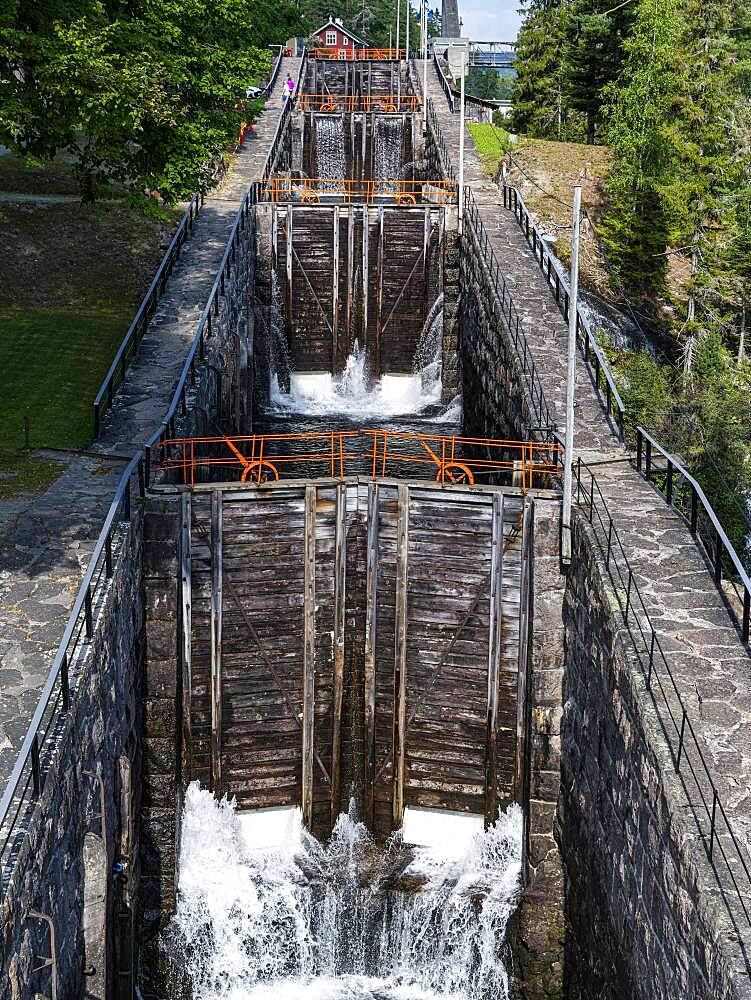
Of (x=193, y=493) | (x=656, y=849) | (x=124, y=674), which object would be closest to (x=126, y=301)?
(x=193, y=493)

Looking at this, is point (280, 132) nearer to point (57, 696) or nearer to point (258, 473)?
point (258, 473)

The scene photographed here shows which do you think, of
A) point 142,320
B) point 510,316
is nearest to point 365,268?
point 510,316

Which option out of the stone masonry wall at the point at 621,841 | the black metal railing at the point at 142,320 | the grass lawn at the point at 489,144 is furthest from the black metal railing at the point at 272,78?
the stone masonry wall at the point at 621,841

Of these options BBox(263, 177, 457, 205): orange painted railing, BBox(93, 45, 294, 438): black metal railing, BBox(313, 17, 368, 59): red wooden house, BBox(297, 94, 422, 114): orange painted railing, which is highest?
BBox(313, 17, 368, 59): red wooden house

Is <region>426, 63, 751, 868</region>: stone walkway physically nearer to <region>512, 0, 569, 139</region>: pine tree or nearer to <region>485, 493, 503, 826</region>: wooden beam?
<region>485, 493, 503, 826</region>: wooden beam

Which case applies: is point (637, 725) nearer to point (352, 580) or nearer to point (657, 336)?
point (352, 580)

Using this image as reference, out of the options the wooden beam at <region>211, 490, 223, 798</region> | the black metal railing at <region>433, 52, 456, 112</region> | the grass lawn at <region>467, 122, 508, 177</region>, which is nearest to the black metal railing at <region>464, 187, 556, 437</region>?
the grass lawn at <region>467, 122, 508, 177</region>

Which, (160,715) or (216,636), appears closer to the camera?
(160,715)

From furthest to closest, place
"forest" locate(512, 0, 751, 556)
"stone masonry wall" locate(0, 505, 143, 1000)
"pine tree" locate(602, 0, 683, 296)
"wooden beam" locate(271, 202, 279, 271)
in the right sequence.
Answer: "pine tree" locate(602, 0, 683, 296) → "wooden beam" locate(271, 202, 279, 271) → "forest" locate(512, 0, 751, 556) → "stone masonry wall" locate(0, 505, 143, 1000)
